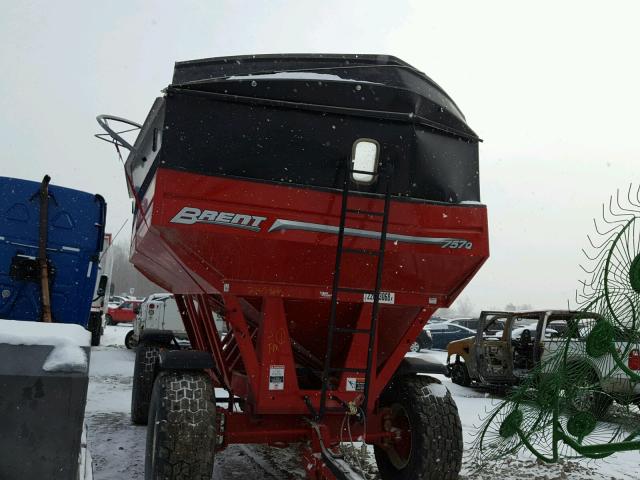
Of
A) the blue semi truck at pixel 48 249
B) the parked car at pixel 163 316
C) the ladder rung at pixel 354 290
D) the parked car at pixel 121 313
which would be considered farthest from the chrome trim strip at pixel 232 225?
the parked car at pixel 121 313

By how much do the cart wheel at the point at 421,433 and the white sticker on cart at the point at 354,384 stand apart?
0.51 metres

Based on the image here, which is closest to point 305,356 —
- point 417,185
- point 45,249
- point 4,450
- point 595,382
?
point 417,185

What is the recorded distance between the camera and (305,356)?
5469 mm

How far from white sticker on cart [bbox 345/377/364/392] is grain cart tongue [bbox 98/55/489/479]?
2cm

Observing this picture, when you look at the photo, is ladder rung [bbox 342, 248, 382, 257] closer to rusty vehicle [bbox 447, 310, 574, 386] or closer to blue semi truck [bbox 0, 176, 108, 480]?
blue semi truck [bbox 0, 176, 108, 480]

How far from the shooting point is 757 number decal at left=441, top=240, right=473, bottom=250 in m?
4.47

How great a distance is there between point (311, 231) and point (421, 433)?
6.17ft

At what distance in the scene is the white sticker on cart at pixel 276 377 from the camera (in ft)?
14.1

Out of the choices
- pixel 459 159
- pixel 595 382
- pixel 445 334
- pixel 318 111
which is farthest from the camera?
pixel 445 334

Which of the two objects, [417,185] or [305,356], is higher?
[417,185]

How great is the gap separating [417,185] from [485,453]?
267 centimetres

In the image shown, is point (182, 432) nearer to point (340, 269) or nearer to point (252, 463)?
point (340, 269)

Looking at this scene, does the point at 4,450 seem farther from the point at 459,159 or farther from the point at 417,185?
the point at 459,159

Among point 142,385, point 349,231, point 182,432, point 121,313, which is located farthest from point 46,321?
point 121,313
